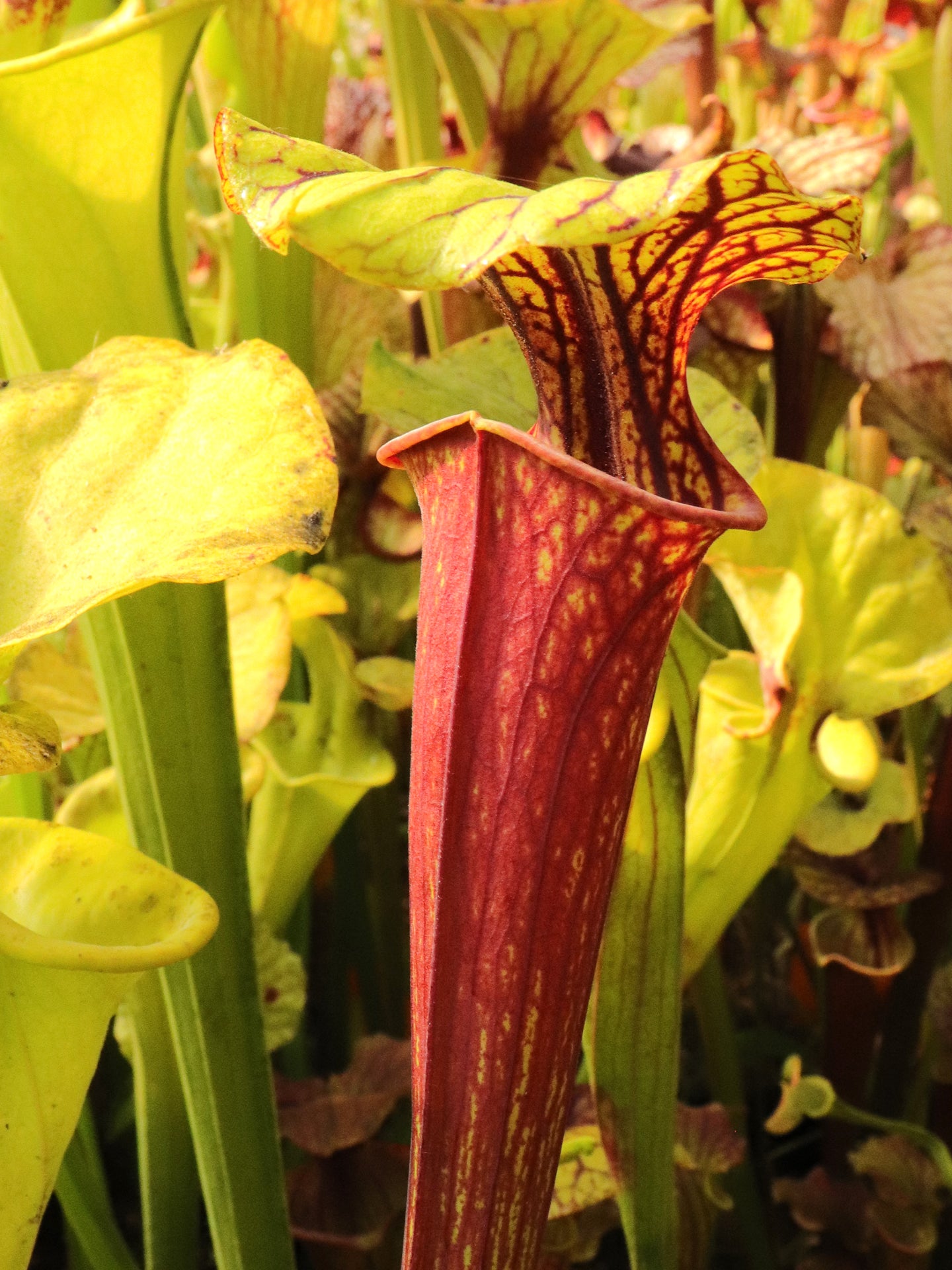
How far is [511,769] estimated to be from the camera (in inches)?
A: 16.5

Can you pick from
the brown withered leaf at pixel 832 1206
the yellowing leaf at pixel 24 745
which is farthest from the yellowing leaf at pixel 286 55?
the brown withered leaf at pixel 832 1206

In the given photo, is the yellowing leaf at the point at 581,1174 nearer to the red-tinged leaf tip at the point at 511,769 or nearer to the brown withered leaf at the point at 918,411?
the red-tinged leaf tip at the point at 511,769

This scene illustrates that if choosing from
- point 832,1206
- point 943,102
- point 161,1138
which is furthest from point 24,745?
point 943,102

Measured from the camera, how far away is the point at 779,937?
4.13 ft

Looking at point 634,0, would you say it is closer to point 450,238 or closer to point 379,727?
point 379,727

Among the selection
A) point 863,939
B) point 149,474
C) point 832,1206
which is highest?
A: point 149,474

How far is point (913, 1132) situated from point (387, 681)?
0.51 meters

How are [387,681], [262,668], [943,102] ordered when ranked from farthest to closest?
[943,102] < [387,681] < [262,668]

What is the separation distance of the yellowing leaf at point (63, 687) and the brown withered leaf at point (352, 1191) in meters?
0.37

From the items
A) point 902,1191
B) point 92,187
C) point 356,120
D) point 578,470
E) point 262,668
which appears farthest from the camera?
point 356,120

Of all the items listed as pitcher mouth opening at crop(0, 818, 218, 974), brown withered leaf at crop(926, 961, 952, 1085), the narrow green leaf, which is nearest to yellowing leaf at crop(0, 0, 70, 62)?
pitcher mouth opening at crop(0, 818, 218, 974)

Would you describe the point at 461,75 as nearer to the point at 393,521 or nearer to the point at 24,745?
the point at 393,521

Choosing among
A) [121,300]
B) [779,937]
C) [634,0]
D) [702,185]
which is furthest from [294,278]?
[779,937]

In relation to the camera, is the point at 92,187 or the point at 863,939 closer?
the point at 92,187
